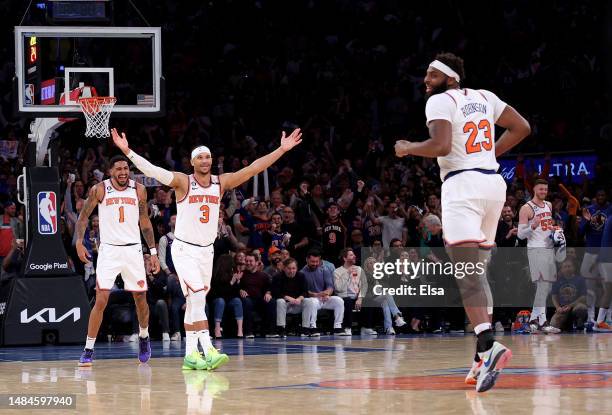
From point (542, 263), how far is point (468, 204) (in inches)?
372

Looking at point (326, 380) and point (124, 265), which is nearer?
point (326, 380)

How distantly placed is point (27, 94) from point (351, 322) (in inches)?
259

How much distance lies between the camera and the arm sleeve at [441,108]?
833cm

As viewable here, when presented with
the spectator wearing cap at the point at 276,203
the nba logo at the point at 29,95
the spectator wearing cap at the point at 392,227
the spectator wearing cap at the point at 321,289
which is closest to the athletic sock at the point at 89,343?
the nba logo at the point at 29,95

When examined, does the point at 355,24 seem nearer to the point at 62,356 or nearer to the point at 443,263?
the point at 443,263

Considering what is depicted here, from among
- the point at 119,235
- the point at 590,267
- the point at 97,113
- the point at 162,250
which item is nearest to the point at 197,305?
the point at 119,235

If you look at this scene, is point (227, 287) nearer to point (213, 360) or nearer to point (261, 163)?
point (261, 163)

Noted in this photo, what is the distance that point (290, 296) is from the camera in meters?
17.8

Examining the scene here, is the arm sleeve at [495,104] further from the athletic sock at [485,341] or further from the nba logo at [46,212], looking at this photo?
the nba logo at [46,212]

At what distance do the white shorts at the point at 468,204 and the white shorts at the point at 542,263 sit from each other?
30.3ft

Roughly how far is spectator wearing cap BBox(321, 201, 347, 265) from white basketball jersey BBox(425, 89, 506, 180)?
1048 centimetres

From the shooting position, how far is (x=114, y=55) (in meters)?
23.9

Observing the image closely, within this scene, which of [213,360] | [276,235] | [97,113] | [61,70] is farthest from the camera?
[276,235]

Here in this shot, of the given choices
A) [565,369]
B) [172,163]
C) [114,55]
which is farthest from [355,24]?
[565,369]
